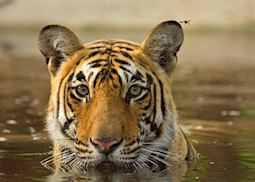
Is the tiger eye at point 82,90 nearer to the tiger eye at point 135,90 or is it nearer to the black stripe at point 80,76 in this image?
the black stripe at point 80,76

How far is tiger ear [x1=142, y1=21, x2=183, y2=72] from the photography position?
20.0 feet

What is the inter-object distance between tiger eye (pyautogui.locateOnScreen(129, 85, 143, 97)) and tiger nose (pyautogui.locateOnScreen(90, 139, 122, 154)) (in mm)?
485

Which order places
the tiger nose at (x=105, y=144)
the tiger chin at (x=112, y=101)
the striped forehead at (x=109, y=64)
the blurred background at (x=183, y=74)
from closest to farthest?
the tiger nose at (x=105, y=144), the tiger chin at (x=112, y=101), the striped forehead at (x=109, y=64), the blurred background at (x=183, y=74)

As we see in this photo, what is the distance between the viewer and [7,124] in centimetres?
893

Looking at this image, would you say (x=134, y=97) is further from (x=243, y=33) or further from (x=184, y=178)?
(x=243, y=33)

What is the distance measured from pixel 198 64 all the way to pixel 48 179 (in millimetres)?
12596

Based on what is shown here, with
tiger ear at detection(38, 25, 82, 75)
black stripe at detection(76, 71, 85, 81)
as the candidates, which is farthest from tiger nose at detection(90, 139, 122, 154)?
tiger ear at detection(38, 25, 82, 75)

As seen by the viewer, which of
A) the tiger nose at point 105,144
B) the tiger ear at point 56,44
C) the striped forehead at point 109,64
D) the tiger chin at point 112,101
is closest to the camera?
the tiger nose at point 105,144

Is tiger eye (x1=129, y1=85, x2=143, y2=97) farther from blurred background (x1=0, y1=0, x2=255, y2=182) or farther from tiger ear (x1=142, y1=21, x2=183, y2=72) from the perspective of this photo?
blurred background (x1=0, y1=0, x2=255, y2=182)

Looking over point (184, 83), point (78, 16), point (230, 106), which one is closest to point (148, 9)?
point (78, 16)

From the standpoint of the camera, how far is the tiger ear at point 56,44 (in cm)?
606

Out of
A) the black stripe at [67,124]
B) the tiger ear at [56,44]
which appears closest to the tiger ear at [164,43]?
the tiger ear at [56,44]

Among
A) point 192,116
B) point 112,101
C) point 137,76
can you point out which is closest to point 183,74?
point 192,116

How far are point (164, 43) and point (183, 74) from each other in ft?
31.4
